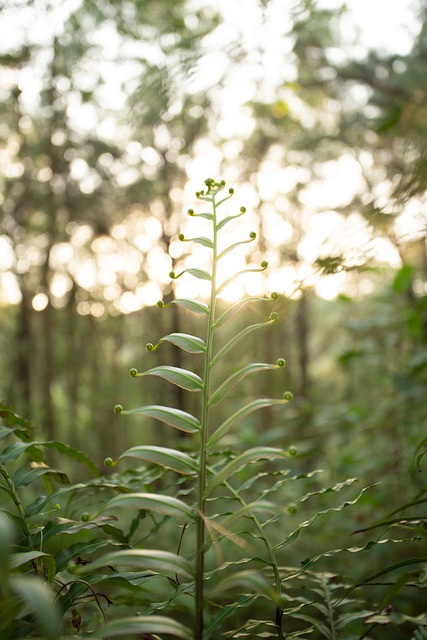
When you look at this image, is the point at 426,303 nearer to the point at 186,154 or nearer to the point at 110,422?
the point at 186,154

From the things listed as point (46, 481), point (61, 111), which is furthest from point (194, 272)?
point (61, 111)

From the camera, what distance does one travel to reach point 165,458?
0.72 m

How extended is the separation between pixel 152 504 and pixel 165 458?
88 mm

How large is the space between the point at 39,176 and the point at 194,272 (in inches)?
375

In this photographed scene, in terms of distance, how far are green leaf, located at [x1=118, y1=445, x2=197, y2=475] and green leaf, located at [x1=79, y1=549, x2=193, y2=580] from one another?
0.41 ft

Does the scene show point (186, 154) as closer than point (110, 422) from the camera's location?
Yes

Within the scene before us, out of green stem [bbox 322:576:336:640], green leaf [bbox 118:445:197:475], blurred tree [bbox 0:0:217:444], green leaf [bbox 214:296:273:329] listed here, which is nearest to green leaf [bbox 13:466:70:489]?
green leaf [bbox 118:445:197:475]

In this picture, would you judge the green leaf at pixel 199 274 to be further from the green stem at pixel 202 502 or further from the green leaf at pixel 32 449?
the green leaf at pixel 32 449

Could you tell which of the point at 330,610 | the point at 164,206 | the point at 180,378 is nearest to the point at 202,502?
the point at 180,378

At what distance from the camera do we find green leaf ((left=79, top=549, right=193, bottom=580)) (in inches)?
22.0

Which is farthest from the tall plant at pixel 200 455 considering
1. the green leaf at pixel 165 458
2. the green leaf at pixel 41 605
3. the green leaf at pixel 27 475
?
the green leaf at pixel 27 475

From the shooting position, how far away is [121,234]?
11.4 meters

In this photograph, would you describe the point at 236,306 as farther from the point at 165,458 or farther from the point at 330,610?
the point at 330,610

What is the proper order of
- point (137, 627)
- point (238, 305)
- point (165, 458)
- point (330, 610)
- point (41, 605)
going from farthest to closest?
point (330, 610) < point (238, 305) < point (165, 458) < point (137, 627) < point (41, 605)
